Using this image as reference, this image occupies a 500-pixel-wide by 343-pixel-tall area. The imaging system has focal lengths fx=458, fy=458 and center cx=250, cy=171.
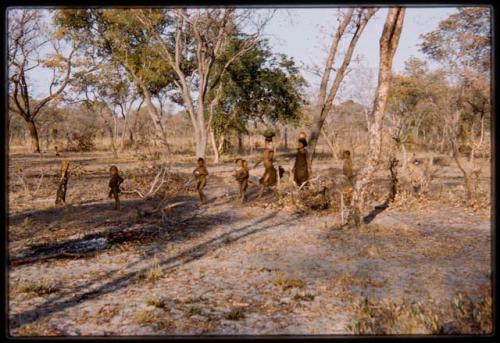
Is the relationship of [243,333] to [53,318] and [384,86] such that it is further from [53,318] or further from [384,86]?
[384,86]

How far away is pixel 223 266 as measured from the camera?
6406mm

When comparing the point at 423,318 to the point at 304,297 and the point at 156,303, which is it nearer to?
the point at 304,297

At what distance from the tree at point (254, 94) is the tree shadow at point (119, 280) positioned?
62.1ft

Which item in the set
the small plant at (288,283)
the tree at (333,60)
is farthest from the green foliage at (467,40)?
the small plant at (288,283)

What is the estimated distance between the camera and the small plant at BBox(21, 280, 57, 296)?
202 inches

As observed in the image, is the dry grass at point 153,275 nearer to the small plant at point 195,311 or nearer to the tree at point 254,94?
the small plant at point 195,311

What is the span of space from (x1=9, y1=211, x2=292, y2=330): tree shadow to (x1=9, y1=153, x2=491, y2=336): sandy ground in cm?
Answer: 2

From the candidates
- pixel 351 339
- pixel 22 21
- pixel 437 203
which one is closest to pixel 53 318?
pixel 351 339

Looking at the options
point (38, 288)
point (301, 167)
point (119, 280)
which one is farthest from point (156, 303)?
point (301, 167)

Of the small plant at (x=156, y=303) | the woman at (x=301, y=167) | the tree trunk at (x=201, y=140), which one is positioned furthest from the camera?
the tree trunk at (x=201, y=140)

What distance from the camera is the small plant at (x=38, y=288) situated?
5131mm

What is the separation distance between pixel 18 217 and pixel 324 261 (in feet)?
21.3

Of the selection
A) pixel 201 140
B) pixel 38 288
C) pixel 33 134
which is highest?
pixel 33 134

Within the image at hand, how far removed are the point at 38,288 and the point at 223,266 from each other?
7.75 feet
